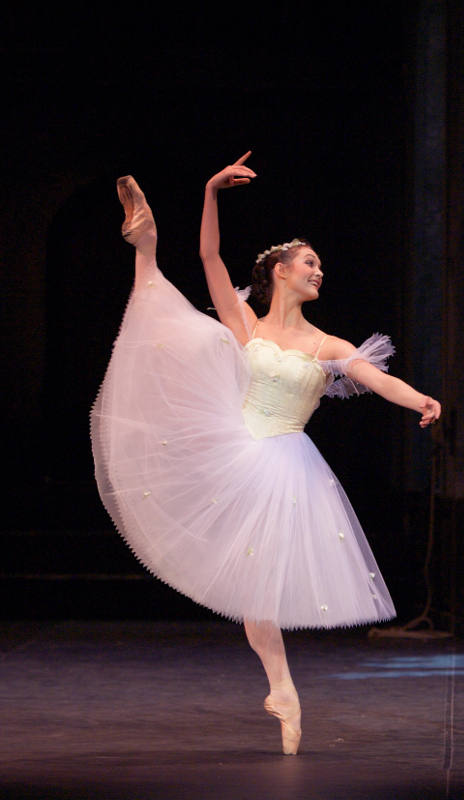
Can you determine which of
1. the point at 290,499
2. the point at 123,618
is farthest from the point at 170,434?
the point at 123,618

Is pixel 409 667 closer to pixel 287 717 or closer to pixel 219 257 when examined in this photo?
pixel 287 717

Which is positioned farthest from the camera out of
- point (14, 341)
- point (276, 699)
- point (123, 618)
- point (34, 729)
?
point (14, 341)

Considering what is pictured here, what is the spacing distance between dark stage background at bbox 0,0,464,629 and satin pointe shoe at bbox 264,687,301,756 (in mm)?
3735

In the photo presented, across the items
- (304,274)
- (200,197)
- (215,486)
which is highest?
(200,197)

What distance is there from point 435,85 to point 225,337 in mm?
4106

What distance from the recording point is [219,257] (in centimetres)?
306

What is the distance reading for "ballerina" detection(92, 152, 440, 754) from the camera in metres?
2.88

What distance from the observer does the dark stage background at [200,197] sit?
6758 millimetres

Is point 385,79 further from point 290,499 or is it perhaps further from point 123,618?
point 290,499

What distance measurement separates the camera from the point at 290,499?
2.95 metres

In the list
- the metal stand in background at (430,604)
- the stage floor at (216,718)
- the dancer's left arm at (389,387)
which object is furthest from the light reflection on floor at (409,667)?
the dancer's left arm at (389,387)

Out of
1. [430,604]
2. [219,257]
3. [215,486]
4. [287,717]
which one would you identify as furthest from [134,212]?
[430,604]

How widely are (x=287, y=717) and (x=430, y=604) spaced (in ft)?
10.8

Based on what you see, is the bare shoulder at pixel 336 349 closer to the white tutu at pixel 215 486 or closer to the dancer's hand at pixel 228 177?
the white tutu at pixel 215 486
